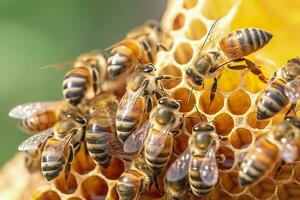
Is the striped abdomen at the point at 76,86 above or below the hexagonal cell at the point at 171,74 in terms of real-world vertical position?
above

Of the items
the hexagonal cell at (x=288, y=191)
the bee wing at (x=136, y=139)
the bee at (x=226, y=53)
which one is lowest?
the hexagonal cell at (x=288, y=191)

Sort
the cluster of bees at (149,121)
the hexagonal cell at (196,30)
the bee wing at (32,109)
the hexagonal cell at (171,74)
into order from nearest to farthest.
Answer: the cluster of bees at (149,121)
the hexagonal cell at (171,74)
the hexagonal cell at (196,30)
the bee wing at (32,109)

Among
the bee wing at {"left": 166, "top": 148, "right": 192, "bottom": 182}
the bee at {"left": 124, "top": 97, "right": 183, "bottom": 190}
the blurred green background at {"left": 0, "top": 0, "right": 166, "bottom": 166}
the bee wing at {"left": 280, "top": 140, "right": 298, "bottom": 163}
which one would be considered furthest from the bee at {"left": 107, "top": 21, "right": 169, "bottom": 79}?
the blurred green background at {"left": 0, "top": 0, "right": 166, "bottom": 166}

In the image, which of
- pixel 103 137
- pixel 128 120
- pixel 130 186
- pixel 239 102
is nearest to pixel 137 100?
pixel 128 120

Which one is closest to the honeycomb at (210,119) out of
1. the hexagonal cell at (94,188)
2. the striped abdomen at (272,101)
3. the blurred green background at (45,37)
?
the hexagonal cell at (94,188)

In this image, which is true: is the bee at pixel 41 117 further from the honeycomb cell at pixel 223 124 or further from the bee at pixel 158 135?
the honeycomb cell at pixel 223 124
